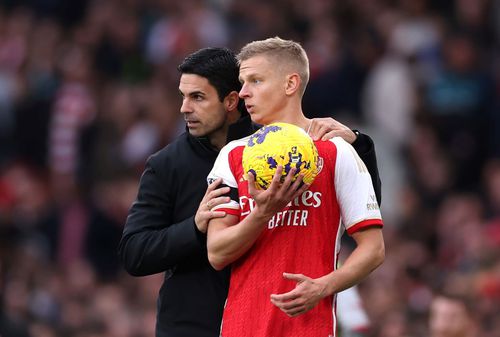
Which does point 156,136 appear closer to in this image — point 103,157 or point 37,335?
point 103,157

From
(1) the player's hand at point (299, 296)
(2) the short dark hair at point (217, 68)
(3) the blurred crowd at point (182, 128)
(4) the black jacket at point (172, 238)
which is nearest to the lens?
(1) the player's hand at point (299, 296)

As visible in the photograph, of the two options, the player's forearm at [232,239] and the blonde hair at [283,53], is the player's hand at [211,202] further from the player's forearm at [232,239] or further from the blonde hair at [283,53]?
the blonde hair at [283,53]

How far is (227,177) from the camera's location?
5.90 m

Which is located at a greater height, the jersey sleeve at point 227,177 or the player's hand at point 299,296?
the jersey sleeve at point 227,177

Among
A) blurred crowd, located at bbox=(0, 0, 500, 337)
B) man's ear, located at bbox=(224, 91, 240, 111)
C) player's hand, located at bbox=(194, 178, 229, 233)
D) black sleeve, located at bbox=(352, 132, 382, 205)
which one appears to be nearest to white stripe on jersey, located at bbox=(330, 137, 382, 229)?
black sleeve, located at bbox=(352, 132, 382, 205)

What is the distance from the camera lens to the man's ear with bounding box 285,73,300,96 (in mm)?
5910

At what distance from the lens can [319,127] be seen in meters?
5.95

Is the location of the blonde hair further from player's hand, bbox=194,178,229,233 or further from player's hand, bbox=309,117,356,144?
player's hand, bbox=194,178,229,233

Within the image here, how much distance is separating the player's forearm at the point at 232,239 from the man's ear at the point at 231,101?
2.55 feet

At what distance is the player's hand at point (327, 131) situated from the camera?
5906 mm

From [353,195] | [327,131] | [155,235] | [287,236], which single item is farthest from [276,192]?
[155,235]

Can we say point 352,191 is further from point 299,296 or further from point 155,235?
point 155,235

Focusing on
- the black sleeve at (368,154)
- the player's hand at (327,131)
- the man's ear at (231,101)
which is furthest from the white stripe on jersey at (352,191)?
the man's ear at (231,101)

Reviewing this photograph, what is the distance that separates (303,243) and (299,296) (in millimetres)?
268
